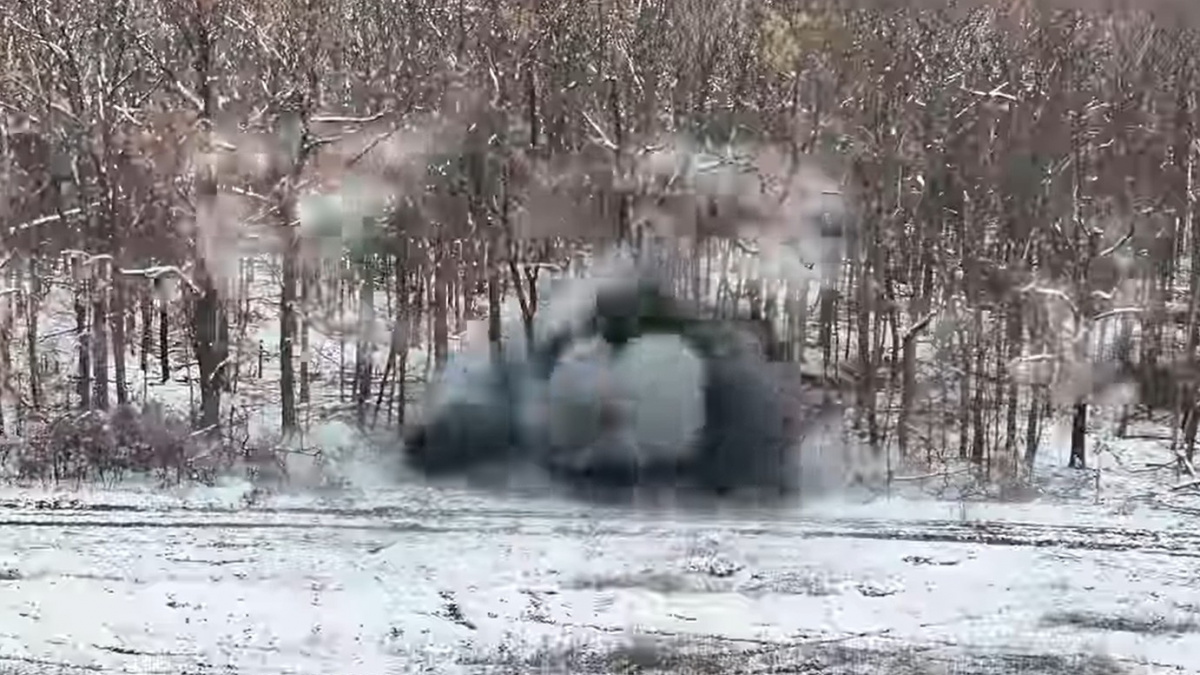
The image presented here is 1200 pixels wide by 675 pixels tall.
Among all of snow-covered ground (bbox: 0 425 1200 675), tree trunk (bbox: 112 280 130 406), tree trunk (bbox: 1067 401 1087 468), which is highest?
tree trunk (bbox: 112 280 130 406)

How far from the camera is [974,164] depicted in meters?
15.5

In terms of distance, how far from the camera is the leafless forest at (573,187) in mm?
15094

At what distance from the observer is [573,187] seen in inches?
629

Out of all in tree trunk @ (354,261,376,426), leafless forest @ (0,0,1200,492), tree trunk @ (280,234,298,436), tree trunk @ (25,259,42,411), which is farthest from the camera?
tree trunk @ (25,259,42,411)

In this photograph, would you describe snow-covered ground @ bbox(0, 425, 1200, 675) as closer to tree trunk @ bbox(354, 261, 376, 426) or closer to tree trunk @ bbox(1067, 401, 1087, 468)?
tree trunk @ bbox(1067, 401, 1087, 468)

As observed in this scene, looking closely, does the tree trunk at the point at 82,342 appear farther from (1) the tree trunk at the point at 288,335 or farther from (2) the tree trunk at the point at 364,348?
(2) the tree trunk at the point at 364,348

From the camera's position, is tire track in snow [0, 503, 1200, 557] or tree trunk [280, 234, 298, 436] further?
Answer: tree trunk [280, 234, 298, 436]

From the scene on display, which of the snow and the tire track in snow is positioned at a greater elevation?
the tire track in snow

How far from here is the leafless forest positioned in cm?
1509

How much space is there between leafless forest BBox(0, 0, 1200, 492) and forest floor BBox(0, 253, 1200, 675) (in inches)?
61.1

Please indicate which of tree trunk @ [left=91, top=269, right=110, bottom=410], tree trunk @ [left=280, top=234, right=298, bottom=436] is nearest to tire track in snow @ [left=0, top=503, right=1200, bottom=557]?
tree trunk @ [left=280, top=234, right=298, bottom=436]

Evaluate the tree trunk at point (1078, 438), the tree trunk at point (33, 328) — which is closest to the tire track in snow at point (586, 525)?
the tree trunk at point (1078, 438)

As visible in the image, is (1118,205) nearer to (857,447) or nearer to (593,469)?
(857,447)

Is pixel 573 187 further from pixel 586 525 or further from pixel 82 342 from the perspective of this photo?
pixel 82 342
